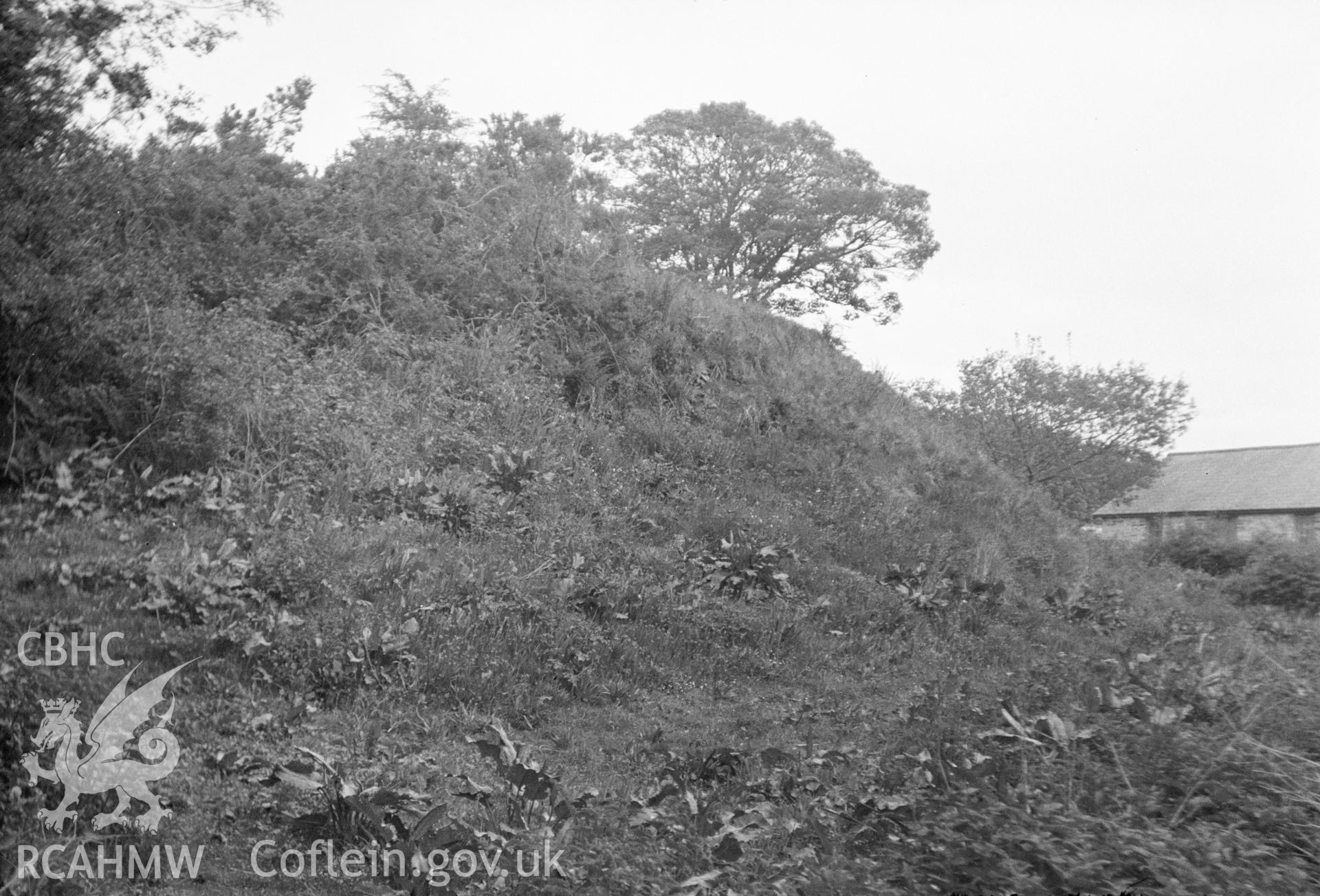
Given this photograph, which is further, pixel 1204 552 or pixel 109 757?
pixel 1204 552

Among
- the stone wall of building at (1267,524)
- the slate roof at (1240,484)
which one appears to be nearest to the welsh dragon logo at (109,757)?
the slate roof at (1240,484)

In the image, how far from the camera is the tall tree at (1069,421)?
25.3 metres

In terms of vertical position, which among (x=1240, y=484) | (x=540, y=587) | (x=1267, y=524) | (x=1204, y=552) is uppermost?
(x=1240, y=484)

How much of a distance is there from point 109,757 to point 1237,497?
3663 cm

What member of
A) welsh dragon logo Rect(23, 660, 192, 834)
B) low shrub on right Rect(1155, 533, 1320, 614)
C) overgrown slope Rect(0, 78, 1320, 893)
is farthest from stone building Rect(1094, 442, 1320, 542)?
welsh dragon logo Rect(23, 660, 192, 834)

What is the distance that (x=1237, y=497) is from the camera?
33469 millimetres

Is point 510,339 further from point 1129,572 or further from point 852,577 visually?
point 1129,572

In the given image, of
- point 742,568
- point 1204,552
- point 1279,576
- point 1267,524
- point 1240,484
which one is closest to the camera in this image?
point 742,568

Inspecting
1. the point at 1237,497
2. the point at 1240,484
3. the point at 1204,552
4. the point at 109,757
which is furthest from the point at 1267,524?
the point at 109,757

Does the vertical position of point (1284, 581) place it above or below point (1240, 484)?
below

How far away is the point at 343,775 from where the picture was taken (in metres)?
4.31

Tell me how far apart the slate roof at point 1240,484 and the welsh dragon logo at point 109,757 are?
3130 centimetres

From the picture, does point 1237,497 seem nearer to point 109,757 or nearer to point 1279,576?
point 1279,576

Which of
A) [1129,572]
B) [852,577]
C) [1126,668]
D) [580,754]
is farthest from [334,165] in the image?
[1129,572]
